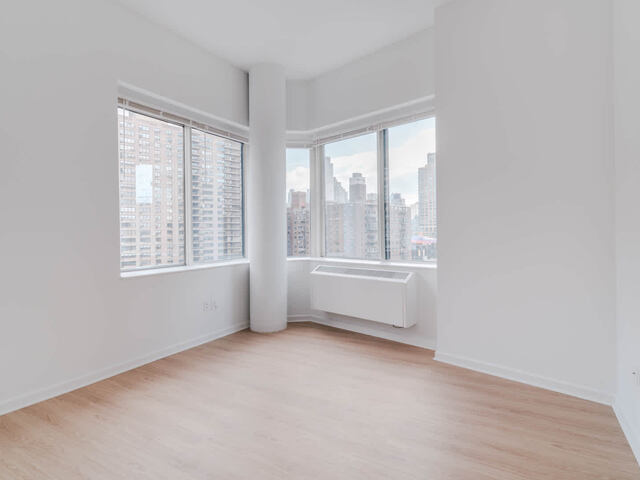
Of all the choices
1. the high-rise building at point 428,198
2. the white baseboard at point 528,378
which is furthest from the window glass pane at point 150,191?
the white baseboard at point 528,378

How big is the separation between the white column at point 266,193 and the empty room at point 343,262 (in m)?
0.03

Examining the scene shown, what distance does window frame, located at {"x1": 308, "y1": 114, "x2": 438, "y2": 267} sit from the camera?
3652 mm

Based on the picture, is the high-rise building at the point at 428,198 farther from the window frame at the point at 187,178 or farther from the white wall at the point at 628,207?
the window frame at the point at 187,178

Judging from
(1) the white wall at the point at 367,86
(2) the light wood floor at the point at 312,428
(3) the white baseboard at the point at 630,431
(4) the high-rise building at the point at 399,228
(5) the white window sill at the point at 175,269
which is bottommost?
(2) the light wood floor at the point at 312,428

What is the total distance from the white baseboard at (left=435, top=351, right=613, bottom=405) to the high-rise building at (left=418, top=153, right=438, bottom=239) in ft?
3.94

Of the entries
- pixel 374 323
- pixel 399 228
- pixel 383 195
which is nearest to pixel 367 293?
pixel 374 323

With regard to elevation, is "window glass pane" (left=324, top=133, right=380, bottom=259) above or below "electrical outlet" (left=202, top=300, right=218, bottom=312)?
above

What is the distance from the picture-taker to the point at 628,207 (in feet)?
6.39

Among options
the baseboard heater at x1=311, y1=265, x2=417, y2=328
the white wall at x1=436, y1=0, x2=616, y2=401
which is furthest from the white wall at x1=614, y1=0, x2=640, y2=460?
the baseboard heater at x1=311, y1=265, x2=417, y2=328

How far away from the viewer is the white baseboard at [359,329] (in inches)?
134

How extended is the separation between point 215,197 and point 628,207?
3.59 m

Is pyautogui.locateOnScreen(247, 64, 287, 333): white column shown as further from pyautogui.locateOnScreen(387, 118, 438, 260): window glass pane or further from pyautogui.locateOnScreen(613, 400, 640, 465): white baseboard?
pyautogui.locateOnScreen(613, 400, 640, 465): white baseboard

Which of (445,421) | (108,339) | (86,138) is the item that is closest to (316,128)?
(86,138)

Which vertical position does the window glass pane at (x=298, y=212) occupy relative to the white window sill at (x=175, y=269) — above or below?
above
